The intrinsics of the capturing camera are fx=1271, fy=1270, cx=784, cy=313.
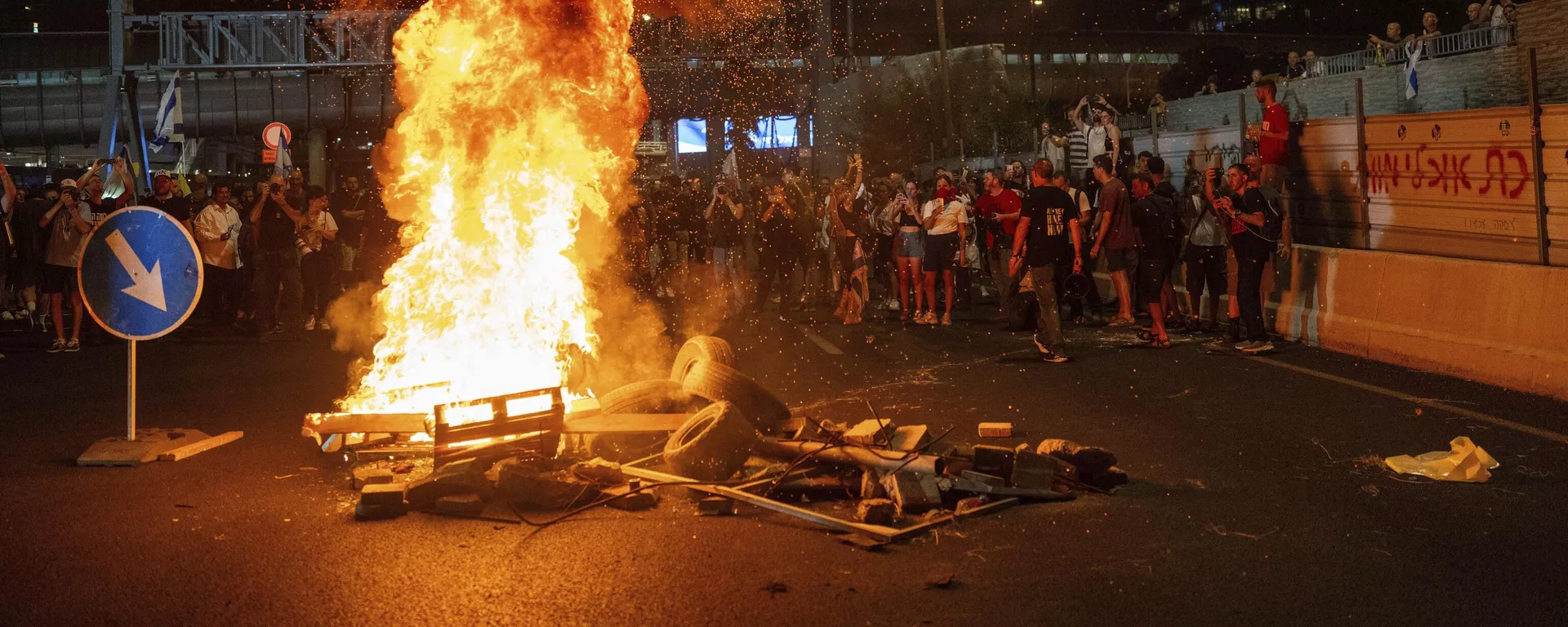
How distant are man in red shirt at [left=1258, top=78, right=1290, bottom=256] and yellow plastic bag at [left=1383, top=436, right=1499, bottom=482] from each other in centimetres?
770

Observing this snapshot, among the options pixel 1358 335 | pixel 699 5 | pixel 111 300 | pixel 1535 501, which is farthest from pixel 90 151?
pixel 1535 501

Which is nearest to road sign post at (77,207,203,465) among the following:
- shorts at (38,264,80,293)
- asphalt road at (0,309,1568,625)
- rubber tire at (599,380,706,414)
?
asphalt road at (0,309,1568,625)

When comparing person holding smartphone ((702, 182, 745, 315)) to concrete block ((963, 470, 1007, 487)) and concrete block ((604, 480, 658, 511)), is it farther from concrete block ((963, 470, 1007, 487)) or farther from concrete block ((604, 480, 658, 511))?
concrete block ((963, 470, 1007, 487))

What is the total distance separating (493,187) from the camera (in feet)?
28.8

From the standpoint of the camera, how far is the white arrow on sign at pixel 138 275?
793 centimetres

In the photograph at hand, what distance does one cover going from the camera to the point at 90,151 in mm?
40750

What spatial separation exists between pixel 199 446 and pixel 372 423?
59.7 inches

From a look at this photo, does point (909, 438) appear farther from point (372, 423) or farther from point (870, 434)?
point (372, 423)

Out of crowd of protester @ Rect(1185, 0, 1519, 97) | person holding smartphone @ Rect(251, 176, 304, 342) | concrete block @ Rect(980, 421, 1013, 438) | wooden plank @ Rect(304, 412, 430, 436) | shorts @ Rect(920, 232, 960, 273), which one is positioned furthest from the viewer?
crowd of protester @ Rect(1185, 0, 1519, 97)

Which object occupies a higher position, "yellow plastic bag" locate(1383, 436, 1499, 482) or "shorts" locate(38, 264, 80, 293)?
"shorts" locate(38, 264, 80, 293)

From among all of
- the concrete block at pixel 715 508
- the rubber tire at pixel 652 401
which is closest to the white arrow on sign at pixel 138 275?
the rubber tire at pixel 652 401

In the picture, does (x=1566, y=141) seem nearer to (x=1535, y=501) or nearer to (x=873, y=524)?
(x=1535, y=501)

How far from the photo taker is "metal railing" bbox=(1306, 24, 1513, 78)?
23.6 m

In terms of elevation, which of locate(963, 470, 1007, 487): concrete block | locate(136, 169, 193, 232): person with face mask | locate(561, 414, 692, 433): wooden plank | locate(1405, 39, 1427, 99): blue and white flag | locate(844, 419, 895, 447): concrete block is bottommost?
locate(963, 470, 1007, 487): concrete block
